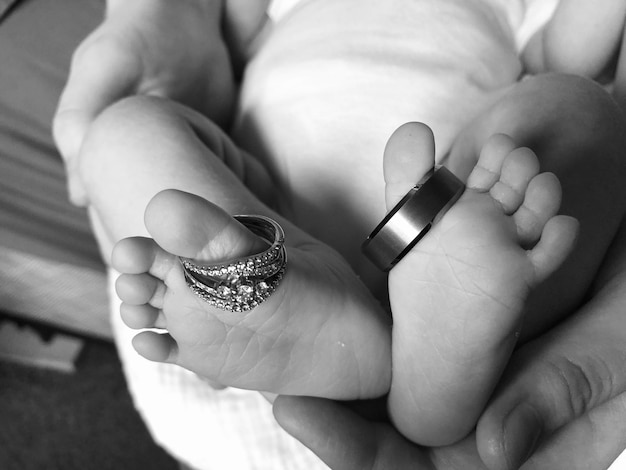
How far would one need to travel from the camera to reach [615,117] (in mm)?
638

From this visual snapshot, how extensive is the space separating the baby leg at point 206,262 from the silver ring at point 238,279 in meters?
0.01

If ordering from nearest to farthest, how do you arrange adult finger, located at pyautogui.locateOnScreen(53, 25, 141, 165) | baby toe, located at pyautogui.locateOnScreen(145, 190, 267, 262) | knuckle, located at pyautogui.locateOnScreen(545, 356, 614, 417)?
baby toe, located at pyautogui.locateOnScreen(145, 190, 267, 262) → knuckle, located at pyautogui.locateOnScreen(545, 356, 614, 417) → adult finger, located at pyautogui.locateOnScreen(53, 25, 141, 165)

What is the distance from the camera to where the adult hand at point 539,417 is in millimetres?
523

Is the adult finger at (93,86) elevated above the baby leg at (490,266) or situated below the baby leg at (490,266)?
below

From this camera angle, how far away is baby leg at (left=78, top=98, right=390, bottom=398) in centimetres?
46

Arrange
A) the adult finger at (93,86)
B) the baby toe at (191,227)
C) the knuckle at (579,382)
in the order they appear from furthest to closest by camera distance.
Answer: the adult finger at (93,86)
the knuckle at (579,382)
the baby toe at (191,227)

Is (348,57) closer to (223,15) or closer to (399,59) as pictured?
(399,59)

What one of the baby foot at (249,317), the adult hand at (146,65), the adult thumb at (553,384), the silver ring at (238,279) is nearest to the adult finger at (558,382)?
the adult thumb at (553,384)

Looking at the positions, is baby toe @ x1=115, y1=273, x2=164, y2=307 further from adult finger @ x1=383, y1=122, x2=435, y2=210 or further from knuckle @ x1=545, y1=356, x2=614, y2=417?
knuckle @ x1=545, y1=356, x2=614, y2=417

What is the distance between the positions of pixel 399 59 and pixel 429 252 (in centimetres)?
38

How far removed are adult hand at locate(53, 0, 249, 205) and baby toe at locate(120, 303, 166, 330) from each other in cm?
36

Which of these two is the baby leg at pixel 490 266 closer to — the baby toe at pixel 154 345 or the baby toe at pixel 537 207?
the baby toe at pixel 537 207

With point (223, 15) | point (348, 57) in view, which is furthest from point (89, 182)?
point (223, 15)

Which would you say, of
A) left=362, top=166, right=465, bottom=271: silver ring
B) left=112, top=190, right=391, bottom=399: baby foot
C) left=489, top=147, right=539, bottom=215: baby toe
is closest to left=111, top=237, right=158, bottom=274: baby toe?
left=112, top=190, right=391, bottom=399: baby foot
